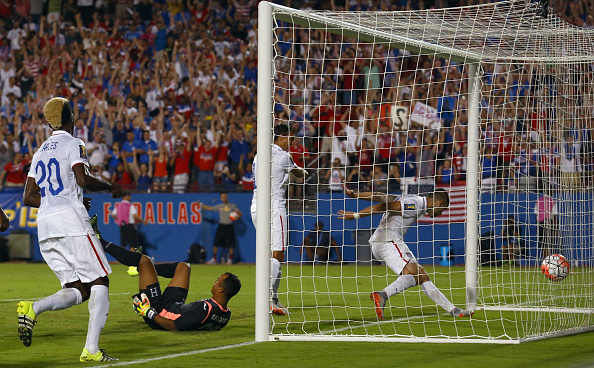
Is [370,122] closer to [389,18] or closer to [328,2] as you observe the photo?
[328,2]

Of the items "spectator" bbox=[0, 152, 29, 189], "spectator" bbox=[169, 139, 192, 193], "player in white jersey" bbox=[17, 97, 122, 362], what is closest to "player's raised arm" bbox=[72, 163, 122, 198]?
"player in white jersey" bbox=[17, 97, 122, 362]

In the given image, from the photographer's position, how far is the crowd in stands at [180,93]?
Answer: 65.1 ft

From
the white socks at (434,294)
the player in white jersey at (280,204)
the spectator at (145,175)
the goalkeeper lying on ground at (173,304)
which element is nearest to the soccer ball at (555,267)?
the white socks at (434,294)

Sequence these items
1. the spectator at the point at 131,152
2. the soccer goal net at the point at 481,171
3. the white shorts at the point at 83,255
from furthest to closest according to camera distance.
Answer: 1. the spectator at the point at 131,152
2. the soccer goal net at the point at 481,171
3. the white shorts at the point at 83,255

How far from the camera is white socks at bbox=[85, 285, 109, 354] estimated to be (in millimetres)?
6840

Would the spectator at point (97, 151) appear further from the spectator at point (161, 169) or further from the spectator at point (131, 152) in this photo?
the spectator at point (161, 169)

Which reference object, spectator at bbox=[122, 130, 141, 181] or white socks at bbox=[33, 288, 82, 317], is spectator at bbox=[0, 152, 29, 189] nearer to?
spectator at bbox=[122, 130, 141, 181]

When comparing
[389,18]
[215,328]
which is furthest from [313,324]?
[389,18]

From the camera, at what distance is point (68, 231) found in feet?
22.9

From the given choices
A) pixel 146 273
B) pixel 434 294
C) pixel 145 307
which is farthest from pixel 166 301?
pixel 434 294

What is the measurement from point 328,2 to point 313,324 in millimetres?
16988

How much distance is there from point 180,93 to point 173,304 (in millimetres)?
15211

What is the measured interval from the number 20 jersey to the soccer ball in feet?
19.5

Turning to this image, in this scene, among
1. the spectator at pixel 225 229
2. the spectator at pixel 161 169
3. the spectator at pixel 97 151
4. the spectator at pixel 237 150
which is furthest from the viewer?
the spectator at pixel 97 151
